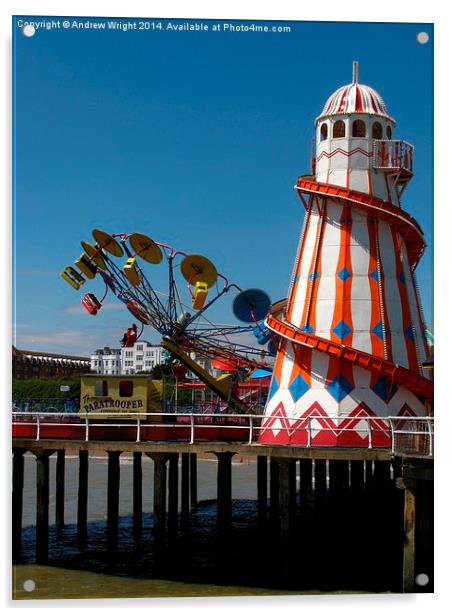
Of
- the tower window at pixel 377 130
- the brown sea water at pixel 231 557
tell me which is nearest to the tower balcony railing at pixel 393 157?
the tower window at pixel 377 130

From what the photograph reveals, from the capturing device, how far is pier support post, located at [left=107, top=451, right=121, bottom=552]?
99.8 feet

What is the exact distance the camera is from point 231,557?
30516 mm

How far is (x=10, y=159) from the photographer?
69.9 feet

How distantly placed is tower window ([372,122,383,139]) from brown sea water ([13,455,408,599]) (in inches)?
402

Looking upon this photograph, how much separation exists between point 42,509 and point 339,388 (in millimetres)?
7904

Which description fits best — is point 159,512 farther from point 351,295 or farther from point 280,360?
point 351,295

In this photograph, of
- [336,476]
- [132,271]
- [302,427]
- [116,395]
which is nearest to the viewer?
[302,427]

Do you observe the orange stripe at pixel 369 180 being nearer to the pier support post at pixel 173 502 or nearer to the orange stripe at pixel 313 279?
the orange stripe at pixel 313 279

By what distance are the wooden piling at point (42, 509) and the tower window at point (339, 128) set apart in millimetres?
10683

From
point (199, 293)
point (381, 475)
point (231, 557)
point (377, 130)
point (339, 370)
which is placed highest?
point (377, 130)

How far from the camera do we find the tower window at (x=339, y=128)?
29203mm

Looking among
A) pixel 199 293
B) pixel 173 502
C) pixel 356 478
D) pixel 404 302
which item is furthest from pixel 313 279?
pixel 356 478

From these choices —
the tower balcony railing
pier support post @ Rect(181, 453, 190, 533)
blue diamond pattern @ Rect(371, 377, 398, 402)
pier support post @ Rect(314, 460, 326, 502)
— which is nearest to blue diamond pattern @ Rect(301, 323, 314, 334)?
blue diamond pattern @ Rect(371, 377, 398, 402)

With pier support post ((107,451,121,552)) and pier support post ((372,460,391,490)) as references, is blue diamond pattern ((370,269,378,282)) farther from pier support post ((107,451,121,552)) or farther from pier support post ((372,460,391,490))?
pier support post ((372,460,391,490))
